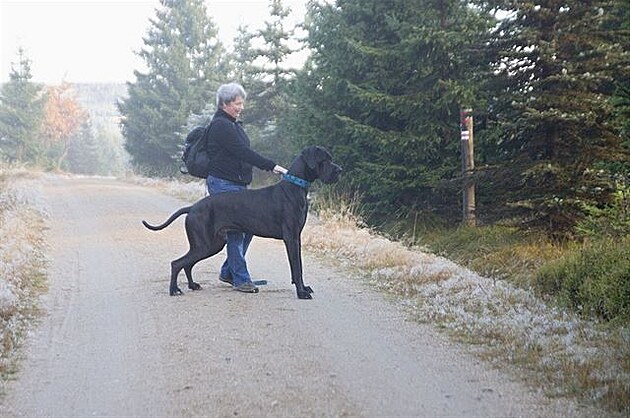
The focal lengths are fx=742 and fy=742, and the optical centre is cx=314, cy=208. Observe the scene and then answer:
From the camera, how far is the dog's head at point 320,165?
24.3 ft

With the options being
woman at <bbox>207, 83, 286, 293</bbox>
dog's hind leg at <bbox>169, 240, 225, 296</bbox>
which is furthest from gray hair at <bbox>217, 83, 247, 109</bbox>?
dog's hind leg at <bbox>169, 240, 225, 296</bbox>

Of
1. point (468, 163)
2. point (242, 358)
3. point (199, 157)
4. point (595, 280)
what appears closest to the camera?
point (242, 358)

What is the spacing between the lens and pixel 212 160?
7680mm

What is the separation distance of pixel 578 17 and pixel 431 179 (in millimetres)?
4393

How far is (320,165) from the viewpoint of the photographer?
7.42 m

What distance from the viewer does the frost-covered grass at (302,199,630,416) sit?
4559 millimetres

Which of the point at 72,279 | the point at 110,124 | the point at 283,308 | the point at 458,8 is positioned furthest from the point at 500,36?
the point at 110,124

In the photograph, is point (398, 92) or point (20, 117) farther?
point (20, 117)

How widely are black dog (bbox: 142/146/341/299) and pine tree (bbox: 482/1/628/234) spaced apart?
3.89m

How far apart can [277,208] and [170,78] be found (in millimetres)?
37835

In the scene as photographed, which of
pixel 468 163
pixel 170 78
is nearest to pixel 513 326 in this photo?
pixel 468 163

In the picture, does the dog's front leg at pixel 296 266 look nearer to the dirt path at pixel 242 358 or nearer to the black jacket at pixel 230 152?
the dirt path at pixel 242 358

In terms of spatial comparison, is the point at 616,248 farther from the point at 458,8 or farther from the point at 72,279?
the point at 458,8

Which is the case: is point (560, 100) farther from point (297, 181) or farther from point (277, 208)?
point (277, 208)
